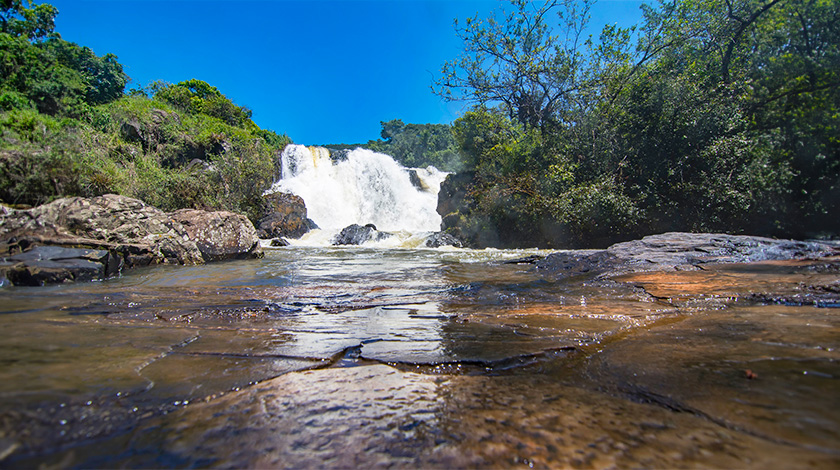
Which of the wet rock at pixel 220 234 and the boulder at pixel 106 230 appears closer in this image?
the boulder at pixel 106 230

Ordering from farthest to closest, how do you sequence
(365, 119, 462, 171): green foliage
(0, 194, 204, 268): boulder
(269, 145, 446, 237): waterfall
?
1. (365, 119, 462, 171): green foliage
2. (269, 145, 446, 237): waterfall
3. (0, 194, 204, 268): boulder

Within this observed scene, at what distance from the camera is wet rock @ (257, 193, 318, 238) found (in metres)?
17.6

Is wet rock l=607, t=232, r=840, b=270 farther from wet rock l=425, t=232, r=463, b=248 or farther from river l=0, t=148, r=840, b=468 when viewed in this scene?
wet rock l=425, t=232, r=463, b=248

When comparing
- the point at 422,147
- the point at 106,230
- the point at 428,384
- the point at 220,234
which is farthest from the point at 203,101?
the point at 428,384

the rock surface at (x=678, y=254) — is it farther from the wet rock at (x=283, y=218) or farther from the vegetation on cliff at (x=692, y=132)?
the wet rock at (x=283, y=218)

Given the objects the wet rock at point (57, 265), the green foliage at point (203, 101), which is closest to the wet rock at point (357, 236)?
the wet rock at point (57, 265)

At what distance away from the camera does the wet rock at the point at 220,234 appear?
8.34 meters

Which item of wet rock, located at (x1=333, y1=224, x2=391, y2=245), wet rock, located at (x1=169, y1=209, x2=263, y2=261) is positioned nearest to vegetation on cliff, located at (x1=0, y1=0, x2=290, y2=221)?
wet rock, located at (x1=169, y1=209, x2=263, y2=261)

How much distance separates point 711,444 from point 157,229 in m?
9.22

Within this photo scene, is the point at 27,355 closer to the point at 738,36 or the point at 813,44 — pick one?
the point at 738,36

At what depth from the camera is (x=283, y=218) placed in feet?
59.6

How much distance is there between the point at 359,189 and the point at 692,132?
17.1 metres

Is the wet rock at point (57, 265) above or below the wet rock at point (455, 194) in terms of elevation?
below

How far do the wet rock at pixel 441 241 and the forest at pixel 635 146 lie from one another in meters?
1.32
